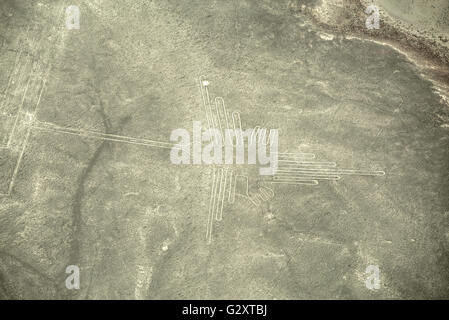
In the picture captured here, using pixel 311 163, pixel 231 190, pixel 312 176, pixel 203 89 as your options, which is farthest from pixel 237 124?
pixel 312 176

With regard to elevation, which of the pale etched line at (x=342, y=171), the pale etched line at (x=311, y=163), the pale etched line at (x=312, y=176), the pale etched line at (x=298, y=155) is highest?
the pale etched line at (x=298, y=155)

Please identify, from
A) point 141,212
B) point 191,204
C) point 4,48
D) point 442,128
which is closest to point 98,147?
point 141,212

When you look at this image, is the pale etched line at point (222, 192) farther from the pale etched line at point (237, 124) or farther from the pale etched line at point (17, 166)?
the pale etched line at point (17, 166)

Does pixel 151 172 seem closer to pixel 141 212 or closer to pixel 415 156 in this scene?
pixel 141 212

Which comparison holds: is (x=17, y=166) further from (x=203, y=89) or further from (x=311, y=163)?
(x=311, y=163)

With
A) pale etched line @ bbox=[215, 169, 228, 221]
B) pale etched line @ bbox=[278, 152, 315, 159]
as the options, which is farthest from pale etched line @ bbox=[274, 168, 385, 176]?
pale etched line @ bbox=[215, 169, 228, 221]

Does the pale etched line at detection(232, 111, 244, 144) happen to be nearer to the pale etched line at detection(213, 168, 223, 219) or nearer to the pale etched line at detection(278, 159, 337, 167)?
the pale etched line at detection(213, 168, 223, 219)

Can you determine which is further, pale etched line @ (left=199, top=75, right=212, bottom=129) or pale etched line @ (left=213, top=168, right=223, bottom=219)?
pale etched line @ (left=199, top=75, right=212, bottom=129)

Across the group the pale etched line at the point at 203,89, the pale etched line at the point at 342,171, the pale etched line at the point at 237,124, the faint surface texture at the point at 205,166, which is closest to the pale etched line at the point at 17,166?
the faint surface texture at the point at 205,166
